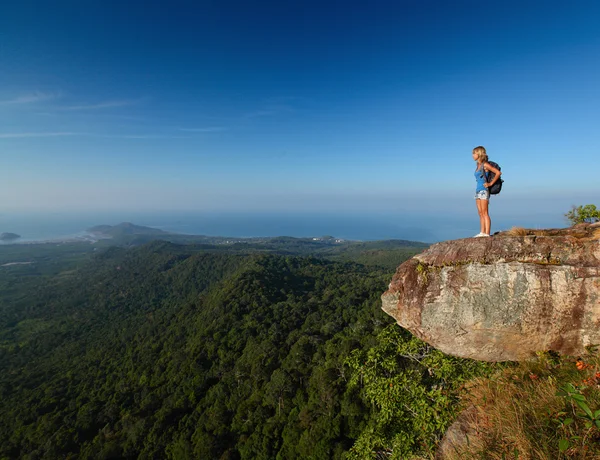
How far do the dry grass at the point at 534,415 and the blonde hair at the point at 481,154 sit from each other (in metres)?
4.31

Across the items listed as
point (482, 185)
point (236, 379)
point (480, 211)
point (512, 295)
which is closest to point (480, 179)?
point (482, 185)

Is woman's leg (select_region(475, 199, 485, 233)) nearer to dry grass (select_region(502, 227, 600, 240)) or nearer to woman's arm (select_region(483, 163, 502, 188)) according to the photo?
woman's arm (select_region(483, 163, 502, 188))

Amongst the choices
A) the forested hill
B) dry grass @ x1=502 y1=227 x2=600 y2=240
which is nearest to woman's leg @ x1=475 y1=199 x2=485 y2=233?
dry grass @ x1=502 y1=227 x2=600 y2=240

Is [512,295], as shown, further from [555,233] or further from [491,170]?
[491,170]

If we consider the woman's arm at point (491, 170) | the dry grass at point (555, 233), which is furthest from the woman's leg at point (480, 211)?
the dry grass at point (555, 233)

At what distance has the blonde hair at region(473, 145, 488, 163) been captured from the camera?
6.52 meters

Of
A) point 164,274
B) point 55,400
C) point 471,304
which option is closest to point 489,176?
point 471,304

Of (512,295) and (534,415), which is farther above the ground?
(512,295)

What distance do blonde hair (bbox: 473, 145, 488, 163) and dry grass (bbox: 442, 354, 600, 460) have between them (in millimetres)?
4308

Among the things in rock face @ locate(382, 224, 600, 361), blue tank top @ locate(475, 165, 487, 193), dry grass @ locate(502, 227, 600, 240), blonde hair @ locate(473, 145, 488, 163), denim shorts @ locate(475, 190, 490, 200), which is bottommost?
rock face @ locate(382, 224, 600, 361)

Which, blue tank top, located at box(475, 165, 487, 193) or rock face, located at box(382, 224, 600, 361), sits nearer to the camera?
rock face, located at box(382, 224, 600, 361)

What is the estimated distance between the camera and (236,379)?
31.8 metres

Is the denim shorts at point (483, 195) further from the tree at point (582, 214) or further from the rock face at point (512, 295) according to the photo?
the tree at point (582, 214)

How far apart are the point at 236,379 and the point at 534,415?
1320 inches
